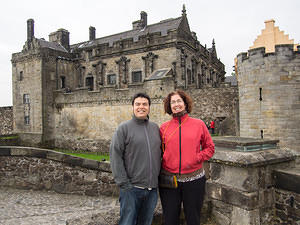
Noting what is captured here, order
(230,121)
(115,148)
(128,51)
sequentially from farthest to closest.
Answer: (128,51)
(230,121)
(115,148)

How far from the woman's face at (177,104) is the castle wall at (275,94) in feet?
30.3

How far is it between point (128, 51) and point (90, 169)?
16.3m

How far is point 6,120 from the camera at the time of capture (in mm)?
32281

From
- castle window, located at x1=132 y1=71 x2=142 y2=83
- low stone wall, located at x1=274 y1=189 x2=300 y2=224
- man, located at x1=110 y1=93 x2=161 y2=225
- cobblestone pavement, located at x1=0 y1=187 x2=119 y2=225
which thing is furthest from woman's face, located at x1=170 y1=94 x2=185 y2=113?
castle window, located at x1=132 y1=71 x2=142 y2=83

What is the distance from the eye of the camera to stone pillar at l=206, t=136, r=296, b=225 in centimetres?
327

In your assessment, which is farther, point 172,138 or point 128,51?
point 128,51

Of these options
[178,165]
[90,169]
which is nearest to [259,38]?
[90,169]

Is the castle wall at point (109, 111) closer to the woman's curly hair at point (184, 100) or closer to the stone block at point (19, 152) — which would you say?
the stone block at point (19, 152)

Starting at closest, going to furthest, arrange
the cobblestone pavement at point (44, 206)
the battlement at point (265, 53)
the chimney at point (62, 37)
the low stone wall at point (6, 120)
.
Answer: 1. the cobblestone pavement at point (44, 206)
2. the battlement at point (265, 53)
3. the chimney at point (62, 37)
4. the low stone wall at point (6, 120)

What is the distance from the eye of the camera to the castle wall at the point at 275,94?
34.8 feet

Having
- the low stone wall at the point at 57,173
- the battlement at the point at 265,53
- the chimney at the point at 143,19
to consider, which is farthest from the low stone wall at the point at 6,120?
the battlement at the point at 265,53

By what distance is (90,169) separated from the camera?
8.30m

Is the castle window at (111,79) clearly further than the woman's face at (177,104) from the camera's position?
Yes

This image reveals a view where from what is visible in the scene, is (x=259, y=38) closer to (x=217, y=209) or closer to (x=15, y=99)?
(x=217, y=209)
